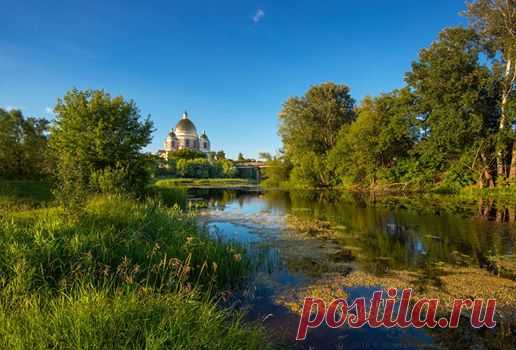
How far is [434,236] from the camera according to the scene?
9.86m

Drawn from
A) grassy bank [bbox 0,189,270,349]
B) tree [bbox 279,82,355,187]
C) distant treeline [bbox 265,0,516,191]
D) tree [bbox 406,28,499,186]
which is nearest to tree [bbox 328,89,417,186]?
distant treeline [bbox 265,0,516,191]

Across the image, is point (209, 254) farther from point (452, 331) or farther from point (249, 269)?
point (452, 331)

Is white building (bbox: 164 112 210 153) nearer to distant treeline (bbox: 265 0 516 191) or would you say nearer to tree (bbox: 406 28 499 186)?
distant treeline (bbox: 265 0 516 191)

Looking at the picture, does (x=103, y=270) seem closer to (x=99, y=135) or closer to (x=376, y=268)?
(x=376, y=268)

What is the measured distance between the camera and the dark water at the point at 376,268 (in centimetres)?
389

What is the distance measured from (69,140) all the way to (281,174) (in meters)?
36.3

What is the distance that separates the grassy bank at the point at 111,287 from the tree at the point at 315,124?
34759 millimetres

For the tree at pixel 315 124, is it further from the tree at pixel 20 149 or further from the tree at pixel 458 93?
the tree at pixel 20 149

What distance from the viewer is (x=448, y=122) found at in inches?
952

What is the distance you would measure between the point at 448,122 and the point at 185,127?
382ft

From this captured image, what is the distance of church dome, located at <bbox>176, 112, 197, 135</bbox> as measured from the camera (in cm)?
12744

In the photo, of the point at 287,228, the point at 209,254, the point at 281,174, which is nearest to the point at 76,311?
the point at 209,254

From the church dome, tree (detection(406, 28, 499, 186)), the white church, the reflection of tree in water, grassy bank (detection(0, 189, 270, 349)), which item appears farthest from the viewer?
the church dome

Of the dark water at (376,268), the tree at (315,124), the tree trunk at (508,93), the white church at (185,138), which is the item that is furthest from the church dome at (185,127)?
the dark water at (376,268)
